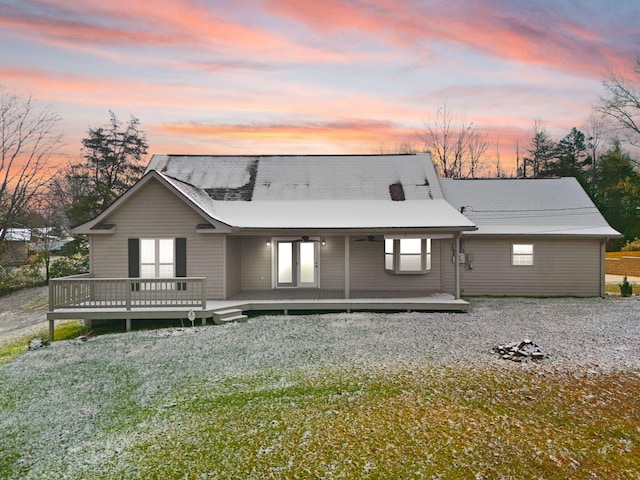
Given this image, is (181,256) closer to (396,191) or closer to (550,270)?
(396,191)

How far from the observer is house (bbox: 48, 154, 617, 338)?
11.8 metres

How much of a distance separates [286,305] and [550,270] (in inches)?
427

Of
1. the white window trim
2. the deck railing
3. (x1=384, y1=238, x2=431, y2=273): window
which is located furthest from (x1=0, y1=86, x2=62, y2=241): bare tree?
the white window trim

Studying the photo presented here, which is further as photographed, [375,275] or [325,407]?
[375,275]

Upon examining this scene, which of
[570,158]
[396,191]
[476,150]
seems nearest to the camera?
[396,191]

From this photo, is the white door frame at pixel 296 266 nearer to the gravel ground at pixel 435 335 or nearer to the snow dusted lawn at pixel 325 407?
the gravel ground at pixel 435 335

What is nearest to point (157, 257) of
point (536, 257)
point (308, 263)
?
point (308, 263)

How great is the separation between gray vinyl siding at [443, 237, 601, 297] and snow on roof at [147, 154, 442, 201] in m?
3.64

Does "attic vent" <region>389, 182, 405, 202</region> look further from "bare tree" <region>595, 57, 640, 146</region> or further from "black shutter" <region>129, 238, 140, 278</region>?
"bare tree" <region>595, 57, 640, 146</region>

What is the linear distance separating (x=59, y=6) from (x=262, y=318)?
13521 mm

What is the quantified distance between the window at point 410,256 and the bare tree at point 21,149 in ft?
67.5

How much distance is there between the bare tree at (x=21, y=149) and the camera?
2067 centimetres

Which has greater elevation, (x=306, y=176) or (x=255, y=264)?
(x=306, y=176)

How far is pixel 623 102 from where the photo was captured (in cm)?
2252
